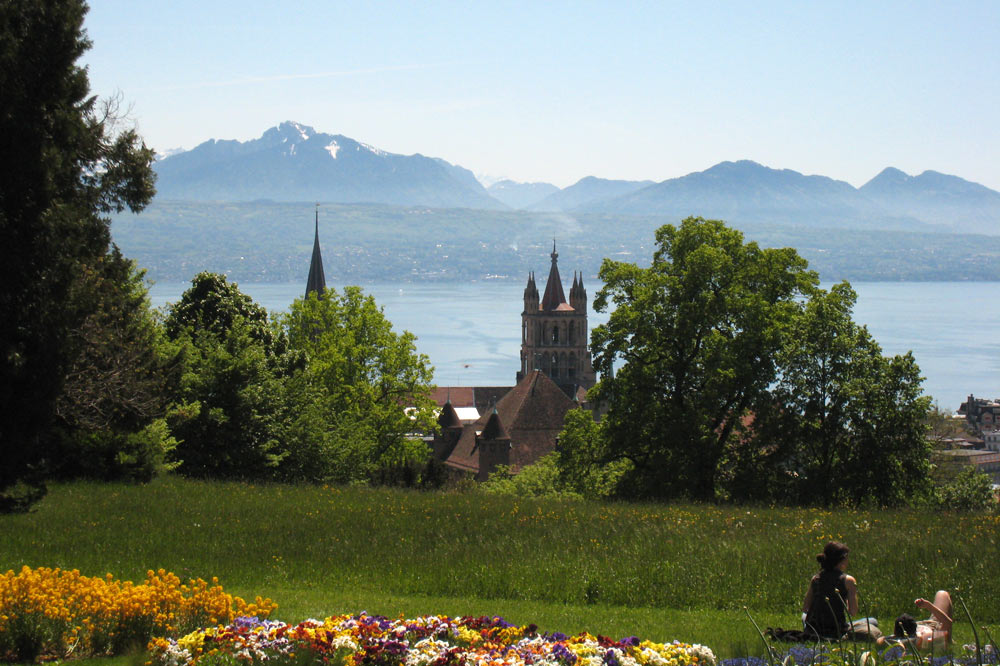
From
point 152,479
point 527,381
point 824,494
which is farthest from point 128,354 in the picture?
point 527,381

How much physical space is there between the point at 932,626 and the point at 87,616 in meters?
7.43

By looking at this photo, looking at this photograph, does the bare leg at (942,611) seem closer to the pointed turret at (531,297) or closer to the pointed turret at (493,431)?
the pointed turret at (493,431)

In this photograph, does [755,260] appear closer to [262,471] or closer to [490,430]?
[262,471]

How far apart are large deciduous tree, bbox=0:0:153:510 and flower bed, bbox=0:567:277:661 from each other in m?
4.44

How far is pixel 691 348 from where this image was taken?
26.5 metres

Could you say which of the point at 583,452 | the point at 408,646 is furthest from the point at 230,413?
the point at 408,646

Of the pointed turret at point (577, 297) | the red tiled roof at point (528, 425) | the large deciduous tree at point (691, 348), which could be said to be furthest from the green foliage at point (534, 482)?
the pointed turret at point (577, 297)

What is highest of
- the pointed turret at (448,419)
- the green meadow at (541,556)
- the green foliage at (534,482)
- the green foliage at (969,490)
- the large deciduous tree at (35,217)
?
the large deciduous tree at (35,217)

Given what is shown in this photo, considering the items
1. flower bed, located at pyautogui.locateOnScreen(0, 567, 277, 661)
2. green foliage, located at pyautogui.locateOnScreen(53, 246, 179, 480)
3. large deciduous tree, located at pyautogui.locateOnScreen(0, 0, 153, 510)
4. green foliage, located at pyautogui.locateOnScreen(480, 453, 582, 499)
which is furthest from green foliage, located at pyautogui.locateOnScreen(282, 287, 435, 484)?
flower bed, located at pyautogui.locateOnScreen(0, 567, 277, 661)

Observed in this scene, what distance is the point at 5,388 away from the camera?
1348 cm

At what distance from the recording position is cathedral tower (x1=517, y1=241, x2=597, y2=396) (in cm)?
10700

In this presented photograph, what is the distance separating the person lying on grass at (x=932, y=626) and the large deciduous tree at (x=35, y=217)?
33.9 ft

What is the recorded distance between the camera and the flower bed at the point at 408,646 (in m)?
7.97

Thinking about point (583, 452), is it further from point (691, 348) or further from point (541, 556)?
point (541, 556)
